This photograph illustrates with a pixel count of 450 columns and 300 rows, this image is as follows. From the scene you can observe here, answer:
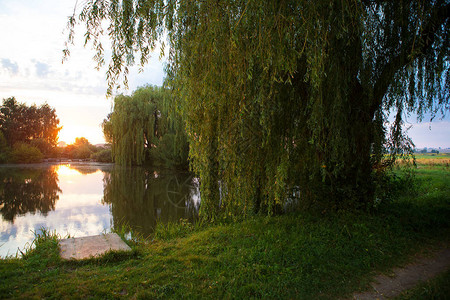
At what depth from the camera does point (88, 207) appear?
35.7 feet

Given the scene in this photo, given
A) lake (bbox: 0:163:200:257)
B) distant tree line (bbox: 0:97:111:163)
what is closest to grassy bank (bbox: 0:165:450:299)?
lake (bbox: 0:163:200:257)

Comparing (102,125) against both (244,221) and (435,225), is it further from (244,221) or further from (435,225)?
→ (435,225)

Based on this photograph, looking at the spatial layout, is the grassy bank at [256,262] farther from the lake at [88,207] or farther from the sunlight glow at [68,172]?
the sunlight glow at [68,172]

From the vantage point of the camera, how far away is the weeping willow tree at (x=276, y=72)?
135 inches

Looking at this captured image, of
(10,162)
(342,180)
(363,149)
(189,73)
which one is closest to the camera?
(189,73)

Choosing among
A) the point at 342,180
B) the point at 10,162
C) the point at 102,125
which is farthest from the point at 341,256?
the point at 10,162

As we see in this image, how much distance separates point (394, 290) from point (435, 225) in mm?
2907

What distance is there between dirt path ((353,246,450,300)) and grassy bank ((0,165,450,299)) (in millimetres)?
134

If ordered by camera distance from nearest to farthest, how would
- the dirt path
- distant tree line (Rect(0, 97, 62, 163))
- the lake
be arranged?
the dirt path, the lake, distant tree line (Rect(0, 97, 62, 163))

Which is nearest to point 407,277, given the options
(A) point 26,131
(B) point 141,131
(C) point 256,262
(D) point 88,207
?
(C) point 256,262

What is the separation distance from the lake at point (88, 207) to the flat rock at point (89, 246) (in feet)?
6.37

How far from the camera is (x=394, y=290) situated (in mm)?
3193

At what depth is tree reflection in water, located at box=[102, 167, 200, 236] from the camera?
9.00m

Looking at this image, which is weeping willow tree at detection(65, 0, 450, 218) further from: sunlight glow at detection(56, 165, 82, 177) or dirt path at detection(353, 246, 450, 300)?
sunlight glow at detection(56, 165, 82, 177)
